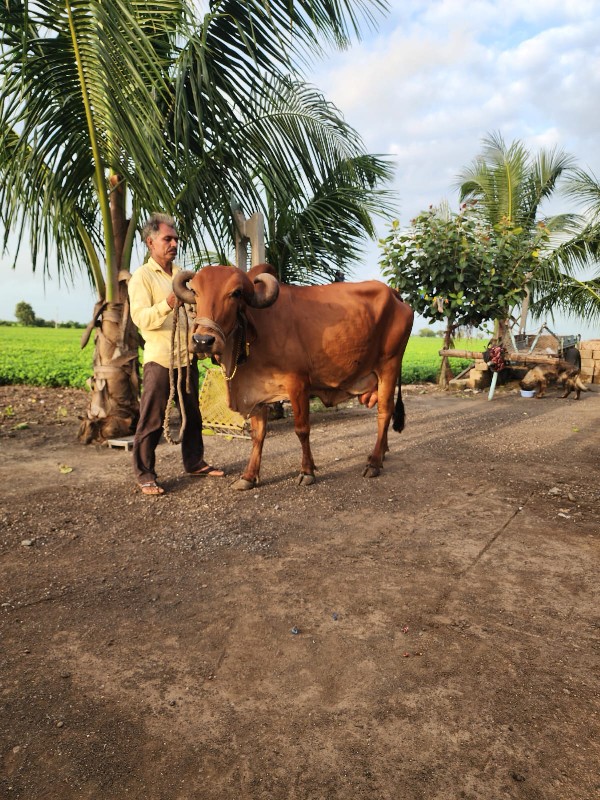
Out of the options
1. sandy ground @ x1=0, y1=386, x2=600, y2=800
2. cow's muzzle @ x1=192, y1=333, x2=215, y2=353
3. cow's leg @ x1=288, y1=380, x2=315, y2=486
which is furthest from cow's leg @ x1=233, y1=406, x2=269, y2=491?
cow's muzzle @ x1=192, y1=333, x2=215, y2=353

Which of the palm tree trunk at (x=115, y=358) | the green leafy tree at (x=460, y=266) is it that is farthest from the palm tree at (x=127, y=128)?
the green leafy tree at (x=460, y=266)

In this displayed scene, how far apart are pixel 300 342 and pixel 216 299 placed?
979 millimetres

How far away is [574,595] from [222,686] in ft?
6.02

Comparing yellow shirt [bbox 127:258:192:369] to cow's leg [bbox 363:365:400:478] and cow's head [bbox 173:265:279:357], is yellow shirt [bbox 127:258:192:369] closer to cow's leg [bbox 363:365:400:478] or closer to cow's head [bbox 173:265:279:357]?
cow's head [bbox 173:265:279:357]

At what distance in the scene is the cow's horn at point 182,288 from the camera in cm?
415

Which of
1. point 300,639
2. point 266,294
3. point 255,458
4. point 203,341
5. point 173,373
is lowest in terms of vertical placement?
point 300,639

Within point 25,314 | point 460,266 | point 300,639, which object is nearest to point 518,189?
point 460,266

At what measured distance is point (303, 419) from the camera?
493 centimetres

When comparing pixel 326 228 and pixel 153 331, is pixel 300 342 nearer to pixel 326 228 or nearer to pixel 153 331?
pixel 153 331

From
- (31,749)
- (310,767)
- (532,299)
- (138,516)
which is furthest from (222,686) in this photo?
(532,299)

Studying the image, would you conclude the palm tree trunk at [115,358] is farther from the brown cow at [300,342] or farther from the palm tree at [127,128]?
the brown cow at [300,342]

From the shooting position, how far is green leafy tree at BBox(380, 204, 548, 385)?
11406mm

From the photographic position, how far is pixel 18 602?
2.96 metres

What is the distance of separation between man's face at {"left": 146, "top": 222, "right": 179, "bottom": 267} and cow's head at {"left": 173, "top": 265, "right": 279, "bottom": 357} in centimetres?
57
